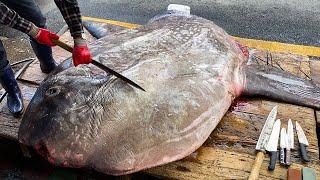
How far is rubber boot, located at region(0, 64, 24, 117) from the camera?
9.98 feet

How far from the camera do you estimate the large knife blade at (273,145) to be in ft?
8.32

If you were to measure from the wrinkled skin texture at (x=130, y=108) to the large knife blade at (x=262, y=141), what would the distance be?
0.31m

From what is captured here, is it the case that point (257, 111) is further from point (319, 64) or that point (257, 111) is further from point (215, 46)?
point (319, 64)

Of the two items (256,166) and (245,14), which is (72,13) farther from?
(245,14)

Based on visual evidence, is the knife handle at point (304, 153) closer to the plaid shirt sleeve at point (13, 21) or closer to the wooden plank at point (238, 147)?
the wooden plank at point (238, 147)

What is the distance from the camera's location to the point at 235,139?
9.13 feet

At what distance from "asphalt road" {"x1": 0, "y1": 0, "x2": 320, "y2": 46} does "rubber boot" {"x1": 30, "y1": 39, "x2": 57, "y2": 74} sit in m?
1.81

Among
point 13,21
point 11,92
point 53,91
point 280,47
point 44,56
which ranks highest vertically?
point 13,21

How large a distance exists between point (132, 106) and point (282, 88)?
4.58ft

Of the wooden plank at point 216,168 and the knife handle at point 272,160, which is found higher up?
the knife handle at point 272,160

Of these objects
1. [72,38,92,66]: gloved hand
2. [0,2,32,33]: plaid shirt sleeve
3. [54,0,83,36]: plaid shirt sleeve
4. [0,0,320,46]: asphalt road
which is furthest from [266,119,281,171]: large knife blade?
[0,0,320,46]: asphalt road

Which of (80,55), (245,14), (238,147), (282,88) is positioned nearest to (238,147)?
(238,147)

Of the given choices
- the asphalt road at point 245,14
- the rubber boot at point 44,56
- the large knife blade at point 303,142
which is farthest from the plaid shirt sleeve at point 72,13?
the asphalt road at point 245,14

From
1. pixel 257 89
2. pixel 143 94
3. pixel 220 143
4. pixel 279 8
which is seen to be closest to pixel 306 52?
pixel 279 8
